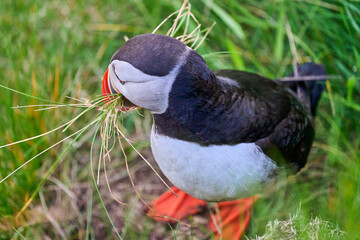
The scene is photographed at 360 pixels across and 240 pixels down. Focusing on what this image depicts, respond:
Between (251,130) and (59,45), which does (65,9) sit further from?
(251,130)

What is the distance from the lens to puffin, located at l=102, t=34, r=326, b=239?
1946 mm

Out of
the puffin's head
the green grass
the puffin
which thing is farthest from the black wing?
the puffin's head

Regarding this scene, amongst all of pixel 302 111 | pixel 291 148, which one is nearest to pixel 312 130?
pixel 302 111

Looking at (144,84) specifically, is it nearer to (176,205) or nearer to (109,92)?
(109,92)

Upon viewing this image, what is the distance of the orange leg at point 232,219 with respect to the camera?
2.79 m

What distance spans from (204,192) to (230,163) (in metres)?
0.24

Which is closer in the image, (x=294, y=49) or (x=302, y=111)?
(x=302, y=111)

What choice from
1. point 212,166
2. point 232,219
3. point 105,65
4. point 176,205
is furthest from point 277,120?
point 105,65

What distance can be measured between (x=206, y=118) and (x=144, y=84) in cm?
35

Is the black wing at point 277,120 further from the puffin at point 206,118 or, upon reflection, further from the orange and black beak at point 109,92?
the orange and black beak at point 109,92

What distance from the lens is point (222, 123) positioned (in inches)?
83.0

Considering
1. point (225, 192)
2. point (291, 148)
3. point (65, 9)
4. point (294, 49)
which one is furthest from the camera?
point (65, 9)

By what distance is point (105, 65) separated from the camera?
11.7ft

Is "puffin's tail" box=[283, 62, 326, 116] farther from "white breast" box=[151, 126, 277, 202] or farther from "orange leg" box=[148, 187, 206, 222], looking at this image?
"orange leg" box=[148, 187, 206, 222]
